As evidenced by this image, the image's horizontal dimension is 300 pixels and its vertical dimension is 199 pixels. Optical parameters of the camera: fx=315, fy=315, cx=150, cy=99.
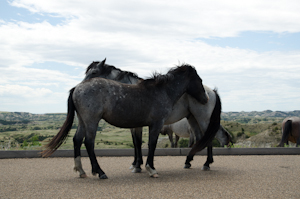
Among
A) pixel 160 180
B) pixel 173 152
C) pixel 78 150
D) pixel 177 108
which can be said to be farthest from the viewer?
pixel 173 152

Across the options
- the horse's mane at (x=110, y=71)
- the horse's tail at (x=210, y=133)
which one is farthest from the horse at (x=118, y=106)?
the horse's tail at (x=210, y=133)

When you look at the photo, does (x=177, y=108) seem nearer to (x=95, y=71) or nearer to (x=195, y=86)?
(x=195, y=86)

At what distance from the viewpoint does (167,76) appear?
23.4 feet

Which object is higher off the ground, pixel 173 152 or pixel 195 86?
pixel 195 86

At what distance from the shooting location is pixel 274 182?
6.04m

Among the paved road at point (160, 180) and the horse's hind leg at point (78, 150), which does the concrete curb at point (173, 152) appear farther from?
the horse's hind leg at point (78, 150)

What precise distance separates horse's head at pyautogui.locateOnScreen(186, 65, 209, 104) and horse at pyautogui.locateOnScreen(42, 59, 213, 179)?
0.19 m

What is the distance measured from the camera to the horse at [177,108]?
7238 mm

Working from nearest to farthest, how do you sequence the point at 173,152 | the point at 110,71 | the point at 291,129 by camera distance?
the point at 110,71
the point at 173,152
the point at 291,129

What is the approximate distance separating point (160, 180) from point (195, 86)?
2.38 metres

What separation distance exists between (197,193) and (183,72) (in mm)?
3115

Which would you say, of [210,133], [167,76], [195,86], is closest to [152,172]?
[210,133]

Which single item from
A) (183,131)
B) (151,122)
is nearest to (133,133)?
(151,122)

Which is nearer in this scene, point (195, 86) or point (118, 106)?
point (118, 106)
